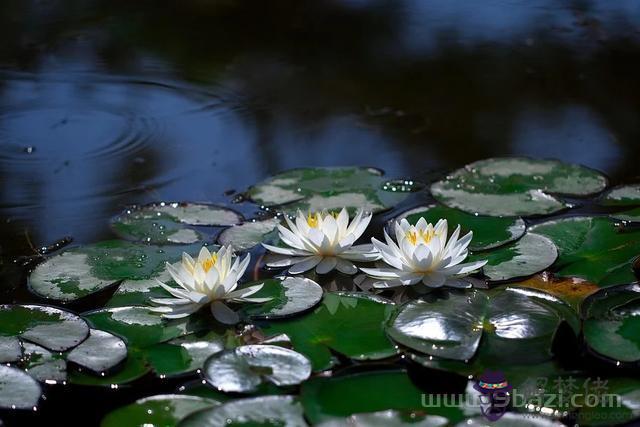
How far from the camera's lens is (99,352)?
1.52m

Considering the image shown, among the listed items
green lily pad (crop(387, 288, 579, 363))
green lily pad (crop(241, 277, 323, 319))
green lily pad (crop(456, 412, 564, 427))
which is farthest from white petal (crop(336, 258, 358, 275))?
green lily pad (crop(456, 412, 564, 427))

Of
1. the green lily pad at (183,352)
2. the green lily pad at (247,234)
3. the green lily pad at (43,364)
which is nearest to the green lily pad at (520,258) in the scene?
the green lily pad at (247,234)

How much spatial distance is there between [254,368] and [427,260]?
42 cm

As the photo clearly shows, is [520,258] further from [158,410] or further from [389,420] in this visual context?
[158,410]

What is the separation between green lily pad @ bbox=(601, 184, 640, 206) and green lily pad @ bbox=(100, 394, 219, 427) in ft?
3.84

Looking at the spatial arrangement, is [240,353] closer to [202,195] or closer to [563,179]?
[202,195]

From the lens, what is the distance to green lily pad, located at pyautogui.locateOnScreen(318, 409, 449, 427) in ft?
4.11

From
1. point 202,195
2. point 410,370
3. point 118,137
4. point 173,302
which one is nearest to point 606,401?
point 410,370

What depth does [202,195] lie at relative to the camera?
7.52 feet

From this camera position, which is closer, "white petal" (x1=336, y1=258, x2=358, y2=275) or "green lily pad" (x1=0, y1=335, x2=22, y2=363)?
"green lily pad" (x1=0, y1=335, x2=22, y2=363)

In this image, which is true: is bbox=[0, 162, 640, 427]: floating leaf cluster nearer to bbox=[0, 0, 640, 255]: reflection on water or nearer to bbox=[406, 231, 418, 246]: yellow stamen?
bbox=[406, 231, 418, 246]: yellow stamen

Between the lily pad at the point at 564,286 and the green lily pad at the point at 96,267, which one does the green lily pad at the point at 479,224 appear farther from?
the green lily pad at the point at 96,267

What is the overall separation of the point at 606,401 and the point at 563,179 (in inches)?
37.9

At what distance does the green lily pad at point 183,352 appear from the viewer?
1.49 metres
